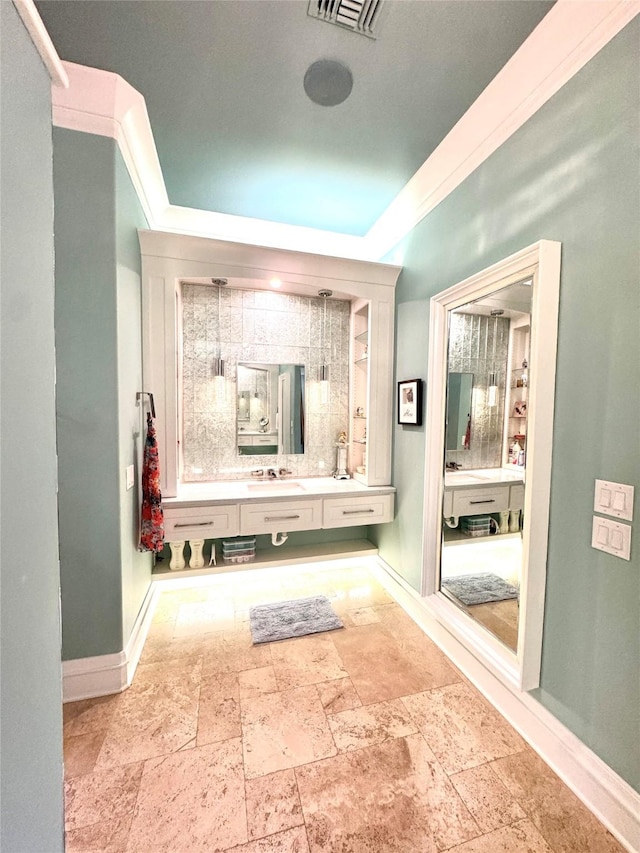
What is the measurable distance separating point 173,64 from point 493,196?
5.40 ft

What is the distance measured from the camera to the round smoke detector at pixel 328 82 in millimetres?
1547

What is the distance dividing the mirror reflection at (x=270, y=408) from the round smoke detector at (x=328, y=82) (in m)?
1.79

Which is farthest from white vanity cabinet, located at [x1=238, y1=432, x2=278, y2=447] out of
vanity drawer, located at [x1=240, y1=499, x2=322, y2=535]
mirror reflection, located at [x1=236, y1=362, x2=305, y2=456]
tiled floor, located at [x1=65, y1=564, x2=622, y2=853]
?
tiled floor, located at [x1=65, y1=564, x2=622, y2=853]

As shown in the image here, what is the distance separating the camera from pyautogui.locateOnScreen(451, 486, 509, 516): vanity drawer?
1872 millimetres

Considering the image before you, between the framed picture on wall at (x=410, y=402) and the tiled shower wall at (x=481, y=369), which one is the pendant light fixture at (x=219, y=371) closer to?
the framed picture on wall at (x=410, y=402)

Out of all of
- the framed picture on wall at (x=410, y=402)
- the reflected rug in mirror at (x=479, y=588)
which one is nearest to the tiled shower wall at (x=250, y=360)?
the framed picture on wall at (x=410, y=402)

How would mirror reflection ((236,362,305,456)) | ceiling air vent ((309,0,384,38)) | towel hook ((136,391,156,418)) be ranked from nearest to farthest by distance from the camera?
ceiling air vent ((309,0,384,38)) → towel hook ((136,391,156,418)) → mirror reflection ((236,362,305,456))

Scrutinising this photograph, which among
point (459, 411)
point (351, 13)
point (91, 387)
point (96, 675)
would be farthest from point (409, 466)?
point (351, 13)

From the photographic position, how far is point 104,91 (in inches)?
61.0

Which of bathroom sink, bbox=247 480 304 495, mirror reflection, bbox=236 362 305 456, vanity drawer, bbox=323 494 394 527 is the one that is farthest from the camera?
mirror reflection, bbox=236 362 305 456

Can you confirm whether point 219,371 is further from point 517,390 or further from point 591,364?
point 591,364

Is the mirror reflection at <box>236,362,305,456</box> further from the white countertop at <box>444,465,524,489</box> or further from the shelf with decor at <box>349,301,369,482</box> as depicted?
the white countertop at <box>444,465,524,489</box>

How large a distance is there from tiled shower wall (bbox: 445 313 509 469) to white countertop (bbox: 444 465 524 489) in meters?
0.04

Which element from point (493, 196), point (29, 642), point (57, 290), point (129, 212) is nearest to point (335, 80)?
point (493, 196)
